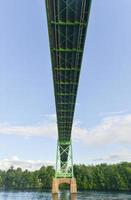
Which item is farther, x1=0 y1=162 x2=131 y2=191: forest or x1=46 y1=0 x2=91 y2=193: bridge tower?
x1=0 y1=162 x2=131 y2=191: forest

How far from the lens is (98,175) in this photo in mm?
108375

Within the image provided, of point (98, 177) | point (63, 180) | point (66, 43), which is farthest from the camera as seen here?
point (98, 177)

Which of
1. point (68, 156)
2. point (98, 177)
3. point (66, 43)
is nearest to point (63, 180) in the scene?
point (68, 156)

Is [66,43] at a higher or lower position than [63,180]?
higher

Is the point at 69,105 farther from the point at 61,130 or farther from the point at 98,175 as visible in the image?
the point at 98,175

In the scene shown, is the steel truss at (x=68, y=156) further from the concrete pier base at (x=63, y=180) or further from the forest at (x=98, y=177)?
the forest at (x=98, y=177)

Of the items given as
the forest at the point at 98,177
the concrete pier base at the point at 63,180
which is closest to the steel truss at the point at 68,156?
the concrete pier base at the point at 63,180

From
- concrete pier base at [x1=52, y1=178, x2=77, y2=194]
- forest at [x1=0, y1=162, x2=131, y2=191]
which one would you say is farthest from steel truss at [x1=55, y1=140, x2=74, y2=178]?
forest at [x1=0, y1=162, x2=131, y2=191]

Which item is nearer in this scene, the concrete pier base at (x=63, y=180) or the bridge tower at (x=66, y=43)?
the bridge tower at (x=66, y=43)

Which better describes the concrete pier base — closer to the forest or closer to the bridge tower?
the bridge tower

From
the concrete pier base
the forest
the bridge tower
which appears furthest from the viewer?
the forest

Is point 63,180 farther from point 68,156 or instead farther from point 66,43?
point 66,43

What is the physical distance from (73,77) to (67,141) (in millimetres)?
30894

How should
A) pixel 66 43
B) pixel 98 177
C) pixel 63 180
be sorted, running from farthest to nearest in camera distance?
pixel 98 177
pixel 63 180
pixel 66 43
